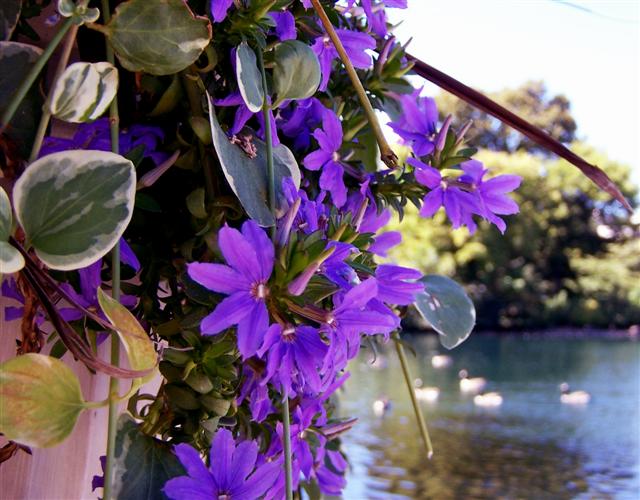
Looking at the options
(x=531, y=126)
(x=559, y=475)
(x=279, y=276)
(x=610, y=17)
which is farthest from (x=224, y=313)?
(x=559, y=475)

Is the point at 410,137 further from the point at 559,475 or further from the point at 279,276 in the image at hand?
the point at 559,475

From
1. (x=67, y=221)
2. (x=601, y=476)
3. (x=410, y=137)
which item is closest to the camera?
(x=67, y=221)

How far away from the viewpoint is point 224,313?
135 mm

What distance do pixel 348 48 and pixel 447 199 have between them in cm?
5

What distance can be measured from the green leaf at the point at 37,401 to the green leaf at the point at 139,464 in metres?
0.03

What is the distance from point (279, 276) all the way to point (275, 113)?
71mm

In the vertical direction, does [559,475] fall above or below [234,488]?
below

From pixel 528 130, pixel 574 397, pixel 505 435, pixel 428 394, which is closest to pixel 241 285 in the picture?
pixel 528 130

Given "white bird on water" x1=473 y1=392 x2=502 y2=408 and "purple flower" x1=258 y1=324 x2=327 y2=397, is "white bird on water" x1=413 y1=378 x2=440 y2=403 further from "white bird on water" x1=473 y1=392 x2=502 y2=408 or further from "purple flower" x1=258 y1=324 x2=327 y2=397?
"purple flower" x1=258 y1=324 x2=327 y2=397

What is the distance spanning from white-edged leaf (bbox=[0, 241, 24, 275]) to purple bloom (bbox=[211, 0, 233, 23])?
0.22 feet

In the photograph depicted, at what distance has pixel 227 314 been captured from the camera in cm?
14

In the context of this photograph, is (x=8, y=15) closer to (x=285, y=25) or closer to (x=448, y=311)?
(x=285, y=25)

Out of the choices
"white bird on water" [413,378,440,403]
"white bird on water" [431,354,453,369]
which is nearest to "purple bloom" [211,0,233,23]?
"white bird on water" [413,378,440,403]

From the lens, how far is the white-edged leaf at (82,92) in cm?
13
